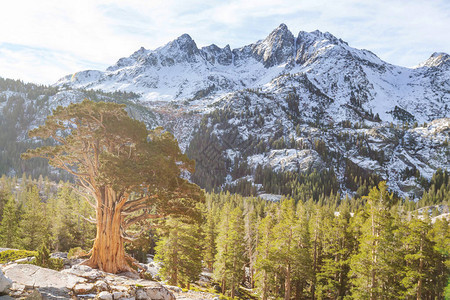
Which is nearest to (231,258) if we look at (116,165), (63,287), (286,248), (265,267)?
(265,267)

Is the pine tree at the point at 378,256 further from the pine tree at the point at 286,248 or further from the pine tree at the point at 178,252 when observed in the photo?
the pine tree at the point at 178,252

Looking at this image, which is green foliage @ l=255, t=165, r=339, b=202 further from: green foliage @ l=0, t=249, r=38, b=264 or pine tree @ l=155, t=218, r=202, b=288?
green foliage @ l=0, t=249, r=38, b=264

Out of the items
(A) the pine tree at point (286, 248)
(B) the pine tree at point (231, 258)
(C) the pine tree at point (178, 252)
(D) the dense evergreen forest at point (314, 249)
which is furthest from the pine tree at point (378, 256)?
(C) the pine tree at point (178, 252)

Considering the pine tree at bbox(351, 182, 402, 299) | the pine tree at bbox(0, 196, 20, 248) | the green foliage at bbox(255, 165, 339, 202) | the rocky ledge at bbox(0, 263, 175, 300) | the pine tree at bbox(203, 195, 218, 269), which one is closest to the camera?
the rocky ledge at bbox(0, 263, 175, 300)

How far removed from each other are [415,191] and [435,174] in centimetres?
1909

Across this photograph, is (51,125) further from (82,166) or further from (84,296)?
(84,296)

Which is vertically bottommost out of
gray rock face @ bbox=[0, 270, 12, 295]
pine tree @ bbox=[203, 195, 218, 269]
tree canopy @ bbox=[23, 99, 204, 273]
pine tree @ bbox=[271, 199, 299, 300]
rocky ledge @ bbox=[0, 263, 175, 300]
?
pine tree @ bbox=[203, 195, 218, 269]

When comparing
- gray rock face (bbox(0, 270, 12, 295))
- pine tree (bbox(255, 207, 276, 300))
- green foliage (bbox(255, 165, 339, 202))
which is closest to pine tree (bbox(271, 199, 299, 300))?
pine tree (bbox(255, 207, 276, 300))

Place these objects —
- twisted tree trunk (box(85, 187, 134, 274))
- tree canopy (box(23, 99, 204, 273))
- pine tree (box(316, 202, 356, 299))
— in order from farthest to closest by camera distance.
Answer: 1. pine tree (box(316, 202, 356, 299))
2. twisted tree trunk (box(85, 187, 134, 274))
3. tree canopy (box(23, 99, 204, 273))

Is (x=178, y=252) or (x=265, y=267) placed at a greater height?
(x=178, y=252)

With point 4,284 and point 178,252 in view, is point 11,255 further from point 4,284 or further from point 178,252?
point 178,252

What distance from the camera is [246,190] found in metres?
169

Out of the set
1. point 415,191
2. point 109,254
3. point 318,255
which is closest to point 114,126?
point 109,254

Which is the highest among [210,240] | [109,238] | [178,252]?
[109,238]
